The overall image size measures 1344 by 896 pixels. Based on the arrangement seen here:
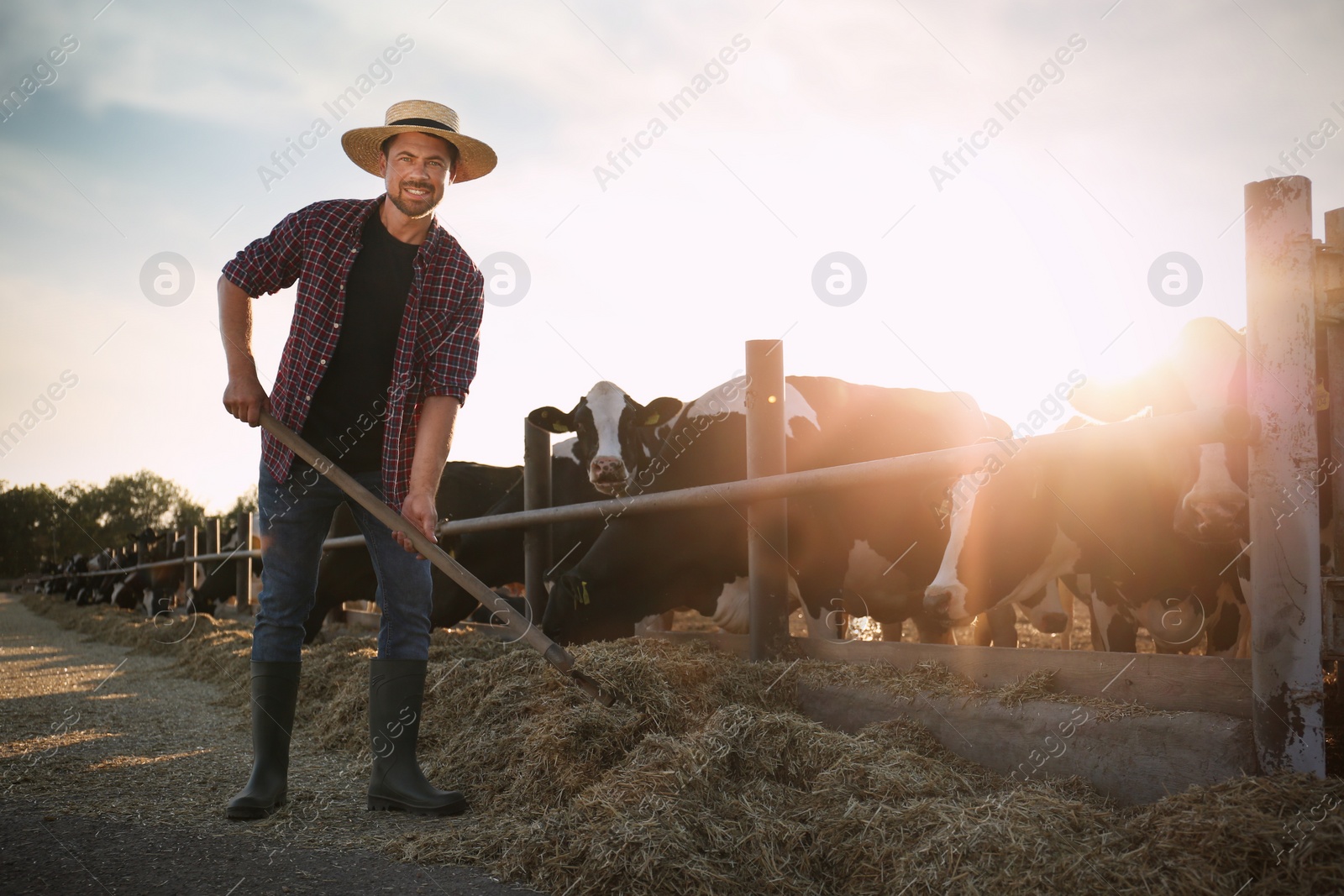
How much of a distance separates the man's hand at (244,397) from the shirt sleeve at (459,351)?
0.50 metres

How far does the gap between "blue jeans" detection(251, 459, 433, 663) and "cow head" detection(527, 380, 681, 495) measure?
10.1ft

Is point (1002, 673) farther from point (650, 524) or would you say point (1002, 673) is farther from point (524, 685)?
point (650, 524)

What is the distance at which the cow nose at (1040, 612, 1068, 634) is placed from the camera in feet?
18.8

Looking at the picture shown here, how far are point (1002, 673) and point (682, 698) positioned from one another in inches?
37.3

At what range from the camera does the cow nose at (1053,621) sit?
574cm

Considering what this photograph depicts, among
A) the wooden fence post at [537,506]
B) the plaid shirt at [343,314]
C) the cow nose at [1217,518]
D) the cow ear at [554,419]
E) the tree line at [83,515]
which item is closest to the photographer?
the plaid shirt at [343,314]

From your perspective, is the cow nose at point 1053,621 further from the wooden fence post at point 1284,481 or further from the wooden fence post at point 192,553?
the wooden fence post at point 192,553

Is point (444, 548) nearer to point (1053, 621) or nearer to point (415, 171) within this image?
point (1053, 621)

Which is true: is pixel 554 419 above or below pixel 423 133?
below

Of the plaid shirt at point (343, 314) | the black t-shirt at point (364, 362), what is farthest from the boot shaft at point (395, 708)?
the black t-shirt at point (364, 362)

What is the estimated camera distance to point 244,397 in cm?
281

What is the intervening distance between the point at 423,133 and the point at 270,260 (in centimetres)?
61

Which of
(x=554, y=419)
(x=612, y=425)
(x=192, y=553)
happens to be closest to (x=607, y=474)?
(x=612, y=425)

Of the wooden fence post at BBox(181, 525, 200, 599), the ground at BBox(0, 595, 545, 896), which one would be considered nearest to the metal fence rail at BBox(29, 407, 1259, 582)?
the ground at BBox(0, 595, 545, 896)
